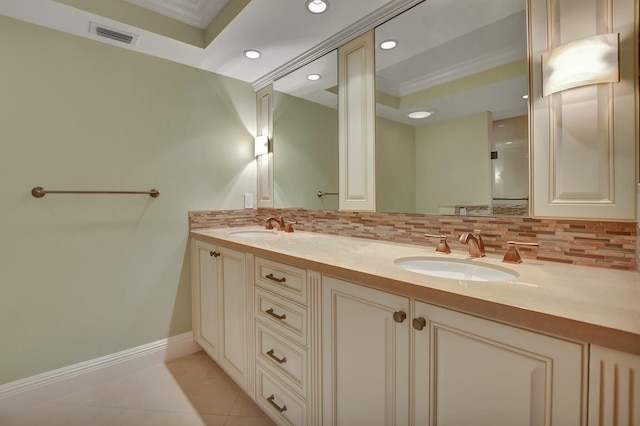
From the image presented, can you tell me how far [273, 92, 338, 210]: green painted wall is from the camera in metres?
1.91

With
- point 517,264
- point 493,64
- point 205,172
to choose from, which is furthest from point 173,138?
point 517,264

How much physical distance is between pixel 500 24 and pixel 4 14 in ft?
7.96

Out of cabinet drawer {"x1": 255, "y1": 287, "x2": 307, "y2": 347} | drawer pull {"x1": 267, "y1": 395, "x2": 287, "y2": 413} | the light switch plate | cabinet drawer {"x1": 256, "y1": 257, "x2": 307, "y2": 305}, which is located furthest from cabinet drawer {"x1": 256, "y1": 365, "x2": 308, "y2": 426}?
the light switch plate

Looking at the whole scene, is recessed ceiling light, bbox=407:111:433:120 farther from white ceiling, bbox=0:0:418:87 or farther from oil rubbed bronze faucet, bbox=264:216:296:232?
oil rubbed bronze faucet, bbox=264:216:296:232

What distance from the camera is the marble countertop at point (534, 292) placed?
56 centimetres

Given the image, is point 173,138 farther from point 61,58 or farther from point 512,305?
point 512,305

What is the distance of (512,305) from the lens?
2.10 ft

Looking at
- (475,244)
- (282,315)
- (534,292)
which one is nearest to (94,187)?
(282,315)

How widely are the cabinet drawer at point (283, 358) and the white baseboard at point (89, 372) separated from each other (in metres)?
1.04

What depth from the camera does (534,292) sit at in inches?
28.6

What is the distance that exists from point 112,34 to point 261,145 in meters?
1.14

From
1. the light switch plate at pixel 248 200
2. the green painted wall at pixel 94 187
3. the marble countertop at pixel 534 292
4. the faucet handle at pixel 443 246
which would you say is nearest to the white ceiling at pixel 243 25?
the green painted wall at pixel 94 187

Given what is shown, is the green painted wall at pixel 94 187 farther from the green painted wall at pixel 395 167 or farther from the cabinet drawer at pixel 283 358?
the green painted wall at pixel 395 167

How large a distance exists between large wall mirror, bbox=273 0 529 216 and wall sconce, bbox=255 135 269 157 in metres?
0.73
